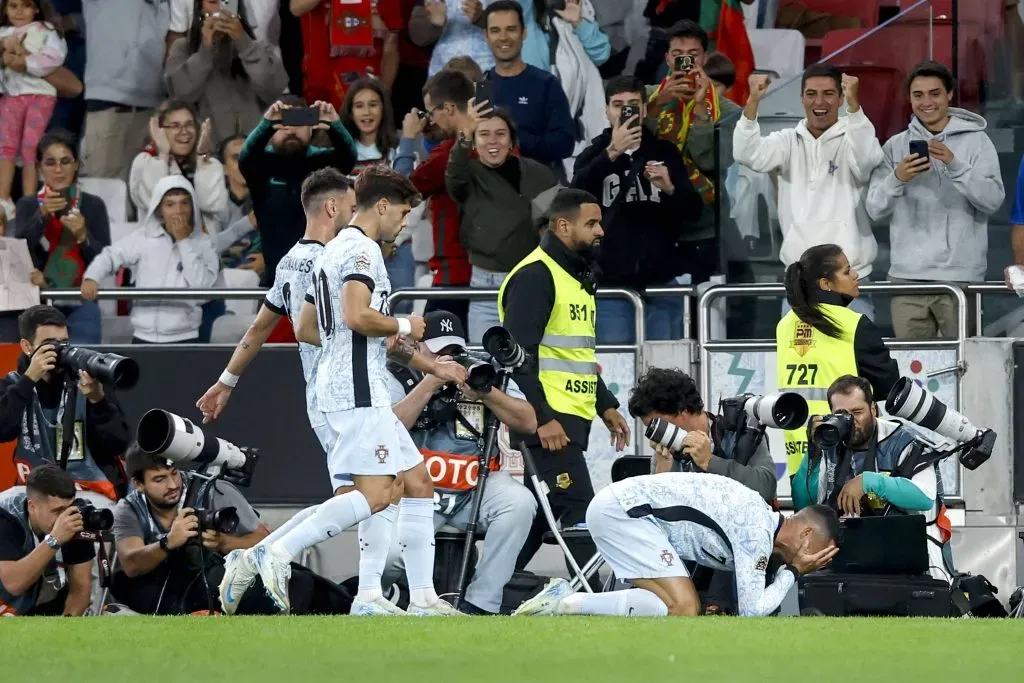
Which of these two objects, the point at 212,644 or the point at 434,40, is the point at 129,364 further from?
the point at 434,40

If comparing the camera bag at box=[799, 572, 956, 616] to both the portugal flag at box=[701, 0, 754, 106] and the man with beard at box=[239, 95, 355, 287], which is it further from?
the portugal flag at box=[701, 0, 754, 106]

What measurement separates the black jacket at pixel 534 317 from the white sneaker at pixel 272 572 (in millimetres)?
1588

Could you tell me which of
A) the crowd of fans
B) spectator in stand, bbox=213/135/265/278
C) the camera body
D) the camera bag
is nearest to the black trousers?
the camera bag

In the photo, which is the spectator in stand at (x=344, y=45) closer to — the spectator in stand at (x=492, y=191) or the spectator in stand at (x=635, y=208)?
the spectator in stand at (x=492, y=191)

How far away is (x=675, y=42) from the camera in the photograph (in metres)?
12.1

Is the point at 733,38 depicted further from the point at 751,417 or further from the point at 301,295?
the point at 301,295

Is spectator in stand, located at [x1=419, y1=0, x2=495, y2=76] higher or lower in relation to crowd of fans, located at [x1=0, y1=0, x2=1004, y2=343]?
higher

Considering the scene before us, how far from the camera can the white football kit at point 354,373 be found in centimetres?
836

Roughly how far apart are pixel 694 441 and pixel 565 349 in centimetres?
97

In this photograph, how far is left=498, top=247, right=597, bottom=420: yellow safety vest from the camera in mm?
9453

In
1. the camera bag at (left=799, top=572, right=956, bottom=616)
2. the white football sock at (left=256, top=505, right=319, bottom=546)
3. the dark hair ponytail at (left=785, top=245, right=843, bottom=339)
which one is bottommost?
the camera bag at (left=799, top=572, right=956, bottom=616)

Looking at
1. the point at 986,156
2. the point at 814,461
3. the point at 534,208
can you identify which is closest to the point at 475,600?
the point at 814,461

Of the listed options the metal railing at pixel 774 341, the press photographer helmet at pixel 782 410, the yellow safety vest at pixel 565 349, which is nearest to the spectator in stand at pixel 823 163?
the metal railing at pixel 774 341

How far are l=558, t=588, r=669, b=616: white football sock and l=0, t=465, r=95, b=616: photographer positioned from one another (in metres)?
2.75
